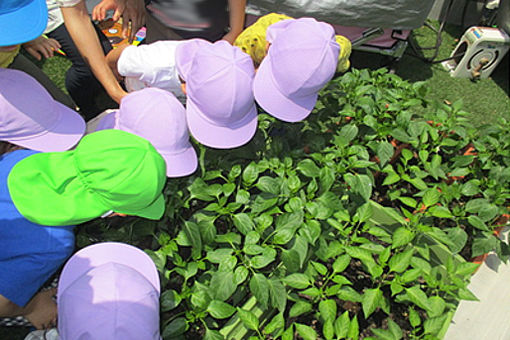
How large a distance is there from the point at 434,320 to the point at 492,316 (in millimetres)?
493

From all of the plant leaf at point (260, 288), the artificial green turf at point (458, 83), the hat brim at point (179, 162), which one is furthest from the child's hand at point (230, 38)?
the artificial green turf at point (458, 83)

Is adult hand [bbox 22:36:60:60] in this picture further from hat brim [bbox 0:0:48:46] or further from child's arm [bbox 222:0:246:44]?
child's arm [bbox 222:0:246:44]

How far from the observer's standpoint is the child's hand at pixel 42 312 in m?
0.94

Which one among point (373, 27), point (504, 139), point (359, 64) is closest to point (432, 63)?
point (359, 64)

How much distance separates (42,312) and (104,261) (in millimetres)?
359

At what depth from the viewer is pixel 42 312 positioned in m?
0.96

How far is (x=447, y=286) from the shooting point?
0.94 metres

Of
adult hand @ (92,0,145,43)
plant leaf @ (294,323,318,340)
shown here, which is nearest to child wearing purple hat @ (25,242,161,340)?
plant leaf @ (294,323,318,340)

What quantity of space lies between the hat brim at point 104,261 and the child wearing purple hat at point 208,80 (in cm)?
35

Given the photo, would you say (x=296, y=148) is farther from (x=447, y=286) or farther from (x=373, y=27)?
(x=373, y=27)

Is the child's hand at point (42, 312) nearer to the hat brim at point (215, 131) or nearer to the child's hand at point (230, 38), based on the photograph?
the hat brim at point (215, 131)

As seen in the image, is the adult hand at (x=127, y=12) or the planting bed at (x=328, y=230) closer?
the planting bed at (x=328, y=230)

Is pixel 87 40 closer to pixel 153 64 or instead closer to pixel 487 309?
pixel 153 64

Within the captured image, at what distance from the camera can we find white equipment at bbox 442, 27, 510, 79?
2369mm
